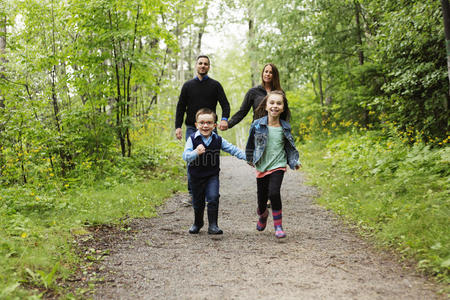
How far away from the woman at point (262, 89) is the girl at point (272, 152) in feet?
2.89

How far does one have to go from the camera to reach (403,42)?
701 cm

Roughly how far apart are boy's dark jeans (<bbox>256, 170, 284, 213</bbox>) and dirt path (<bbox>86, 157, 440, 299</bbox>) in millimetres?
451

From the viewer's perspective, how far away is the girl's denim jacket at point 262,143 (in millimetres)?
4746

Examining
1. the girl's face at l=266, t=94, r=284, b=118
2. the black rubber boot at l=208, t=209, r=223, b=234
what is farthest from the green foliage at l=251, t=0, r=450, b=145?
the black rubber boot at l=208, t=209, r=223, b=234

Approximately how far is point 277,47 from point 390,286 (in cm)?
1157

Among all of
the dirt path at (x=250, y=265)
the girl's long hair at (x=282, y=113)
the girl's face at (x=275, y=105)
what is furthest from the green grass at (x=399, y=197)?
the girl's face at (x=275, y=105)

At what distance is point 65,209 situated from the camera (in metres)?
5.38

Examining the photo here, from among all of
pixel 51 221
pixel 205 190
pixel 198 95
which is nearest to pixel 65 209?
pixel 51 221

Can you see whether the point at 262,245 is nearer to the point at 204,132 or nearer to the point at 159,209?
the point at 204,132

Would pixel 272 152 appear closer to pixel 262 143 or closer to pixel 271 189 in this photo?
pixel 262 143

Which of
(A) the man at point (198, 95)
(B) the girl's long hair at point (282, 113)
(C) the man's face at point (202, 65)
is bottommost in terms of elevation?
(B) the girl's long hair at point (282, 113)

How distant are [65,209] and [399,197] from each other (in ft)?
16.5

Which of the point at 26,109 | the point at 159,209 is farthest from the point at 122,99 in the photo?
the point at 159,209

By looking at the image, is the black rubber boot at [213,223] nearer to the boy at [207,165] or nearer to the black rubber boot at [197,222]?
the boy at [207,165]
